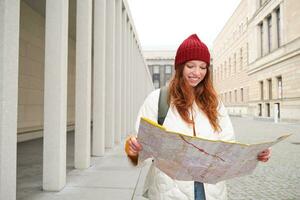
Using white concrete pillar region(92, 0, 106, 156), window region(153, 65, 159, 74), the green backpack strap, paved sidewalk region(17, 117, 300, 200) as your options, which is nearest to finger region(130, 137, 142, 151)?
the green backpack strap

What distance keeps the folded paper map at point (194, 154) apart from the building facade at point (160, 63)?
256 feet

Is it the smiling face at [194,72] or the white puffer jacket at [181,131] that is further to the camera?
the smiling face at [194,72]

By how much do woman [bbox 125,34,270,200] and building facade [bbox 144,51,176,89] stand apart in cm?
7746

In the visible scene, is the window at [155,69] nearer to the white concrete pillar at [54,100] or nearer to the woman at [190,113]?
the white concrete pillar at [54,100]

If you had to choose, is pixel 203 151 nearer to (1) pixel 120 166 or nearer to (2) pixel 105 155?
(1) pixel 120 166

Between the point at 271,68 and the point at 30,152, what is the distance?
29734 millimetres

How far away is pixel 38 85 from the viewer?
1348 centimetres

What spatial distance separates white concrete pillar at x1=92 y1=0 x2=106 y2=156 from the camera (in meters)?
8.17

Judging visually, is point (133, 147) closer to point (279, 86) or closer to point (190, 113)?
point (190, 113)

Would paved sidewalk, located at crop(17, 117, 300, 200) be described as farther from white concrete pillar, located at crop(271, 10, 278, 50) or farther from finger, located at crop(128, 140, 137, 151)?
white concrete pillar, located at crop(271, 10, 278, 50)

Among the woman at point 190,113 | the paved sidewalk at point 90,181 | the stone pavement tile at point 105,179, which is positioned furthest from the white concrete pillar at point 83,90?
the woman at point 190,113

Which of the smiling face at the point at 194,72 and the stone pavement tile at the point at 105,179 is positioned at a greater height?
the smiling face at the point at 194,72

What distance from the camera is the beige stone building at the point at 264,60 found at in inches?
1089

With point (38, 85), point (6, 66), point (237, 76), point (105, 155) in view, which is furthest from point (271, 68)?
point (6, 66)
